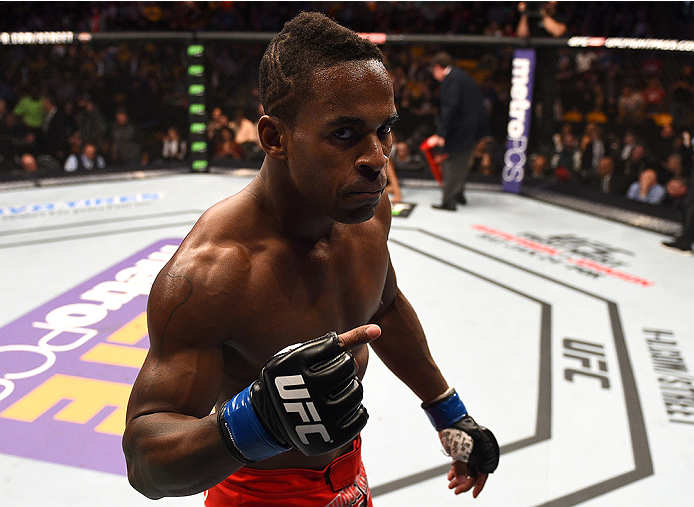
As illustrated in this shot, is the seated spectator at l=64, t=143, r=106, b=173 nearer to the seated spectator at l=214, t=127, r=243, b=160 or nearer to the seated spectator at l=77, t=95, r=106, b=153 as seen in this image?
the seated spectator at l=77, t=95, r=106, b=153

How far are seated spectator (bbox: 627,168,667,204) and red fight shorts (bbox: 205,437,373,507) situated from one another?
5382mm

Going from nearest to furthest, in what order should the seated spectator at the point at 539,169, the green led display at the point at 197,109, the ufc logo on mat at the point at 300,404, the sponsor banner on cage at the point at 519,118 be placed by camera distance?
1. the ufc logo on mat at the point at 300,404
2. the sponsor banner on cage at the point at 519,118
3. the seated spectator at the point at 539,169
4. the green led display at the point at 197,109

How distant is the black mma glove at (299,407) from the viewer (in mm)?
926

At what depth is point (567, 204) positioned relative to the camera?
20.5 ft

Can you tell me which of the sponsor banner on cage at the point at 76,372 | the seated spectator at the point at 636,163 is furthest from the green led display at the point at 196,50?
the seated spectator at the point at 636,163

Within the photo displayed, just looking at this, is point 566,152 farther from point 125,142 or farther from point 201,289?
point 201,289

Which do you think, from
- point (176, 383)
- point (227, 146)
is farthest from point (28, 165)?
point (176, 383)

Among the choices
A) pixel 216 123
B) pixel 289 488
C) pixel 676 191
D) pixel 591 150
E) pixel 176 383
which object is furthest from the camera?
pixel 216 123

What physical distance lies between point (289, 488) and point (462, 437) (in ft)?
1.58

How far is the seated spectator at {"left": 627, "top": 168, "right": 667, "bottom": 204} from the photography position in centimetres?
579

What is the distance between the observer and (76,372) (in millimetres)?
2898

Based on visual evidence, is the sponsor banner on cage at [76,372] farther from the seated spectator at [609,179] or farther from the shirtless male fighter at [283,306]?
the seated spectator at [609,179]

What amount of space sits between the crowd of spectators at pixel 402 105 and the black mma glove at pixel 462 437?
497cm

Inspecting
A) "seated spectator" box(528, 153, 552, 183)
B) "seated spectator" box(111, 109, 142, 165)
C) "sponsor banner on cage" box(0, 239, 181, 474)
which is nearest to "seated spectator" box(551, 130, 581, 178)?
"seated spectator" box(528, 153, 552, 183)
